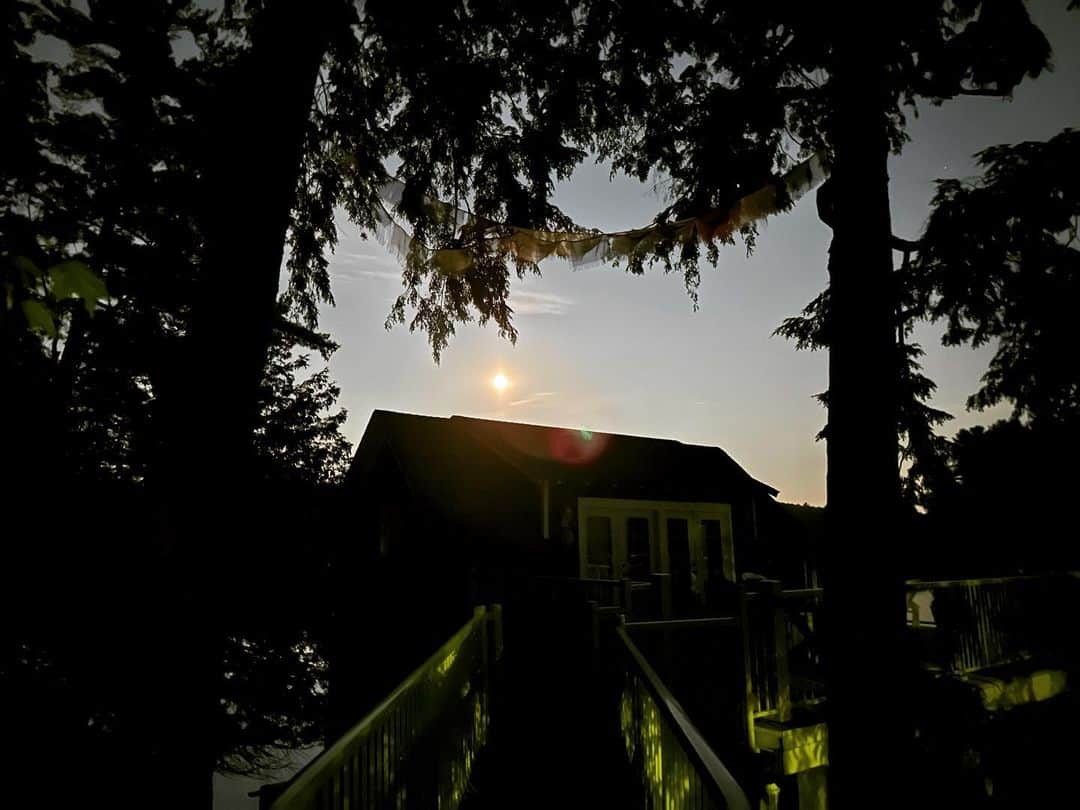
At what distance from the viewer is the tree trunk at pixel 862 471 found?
6.07 m

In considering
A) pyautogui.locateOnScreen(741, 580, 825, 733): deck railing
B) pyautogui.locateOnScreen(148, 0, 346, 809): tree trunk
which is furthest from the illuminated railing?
pyautogui.locateOnScreen(741, 580, 825, 733): deck railing

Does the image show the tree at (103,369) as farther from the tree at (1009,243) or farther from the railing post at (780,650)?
the tree at (1009,243)

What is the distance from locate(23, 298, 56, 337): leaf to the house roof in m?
12.8

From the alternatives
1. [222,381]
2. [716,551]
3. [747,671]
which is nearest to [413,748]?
[222,381]

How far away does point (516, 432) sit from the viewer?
19266mm

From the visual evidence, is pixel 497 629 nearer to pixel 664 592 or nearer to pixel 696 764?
pixel 664 592

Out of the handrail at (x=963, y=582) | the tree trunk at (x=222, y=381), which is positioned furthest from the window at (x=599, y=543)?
the tree trunk at (x=222, y=381)

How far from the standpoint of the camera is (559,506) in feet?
50.5

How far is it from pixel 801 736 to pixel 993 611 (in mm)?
5241

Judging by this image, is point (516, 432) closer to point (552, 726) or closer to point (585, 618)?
point (585, 618)

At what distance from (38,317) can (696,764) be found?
3524 mm

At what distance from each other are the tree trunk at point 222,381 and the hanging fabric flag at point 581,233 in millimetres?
2944

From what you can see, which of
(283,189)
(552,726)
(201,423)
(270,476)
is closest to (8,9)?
(283,189)

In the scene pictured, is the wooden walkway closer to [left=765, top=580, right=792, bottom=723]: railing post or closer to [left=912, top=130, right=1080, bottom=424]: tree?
[left=765, top=580, right=792, bottom=723]: railing post
